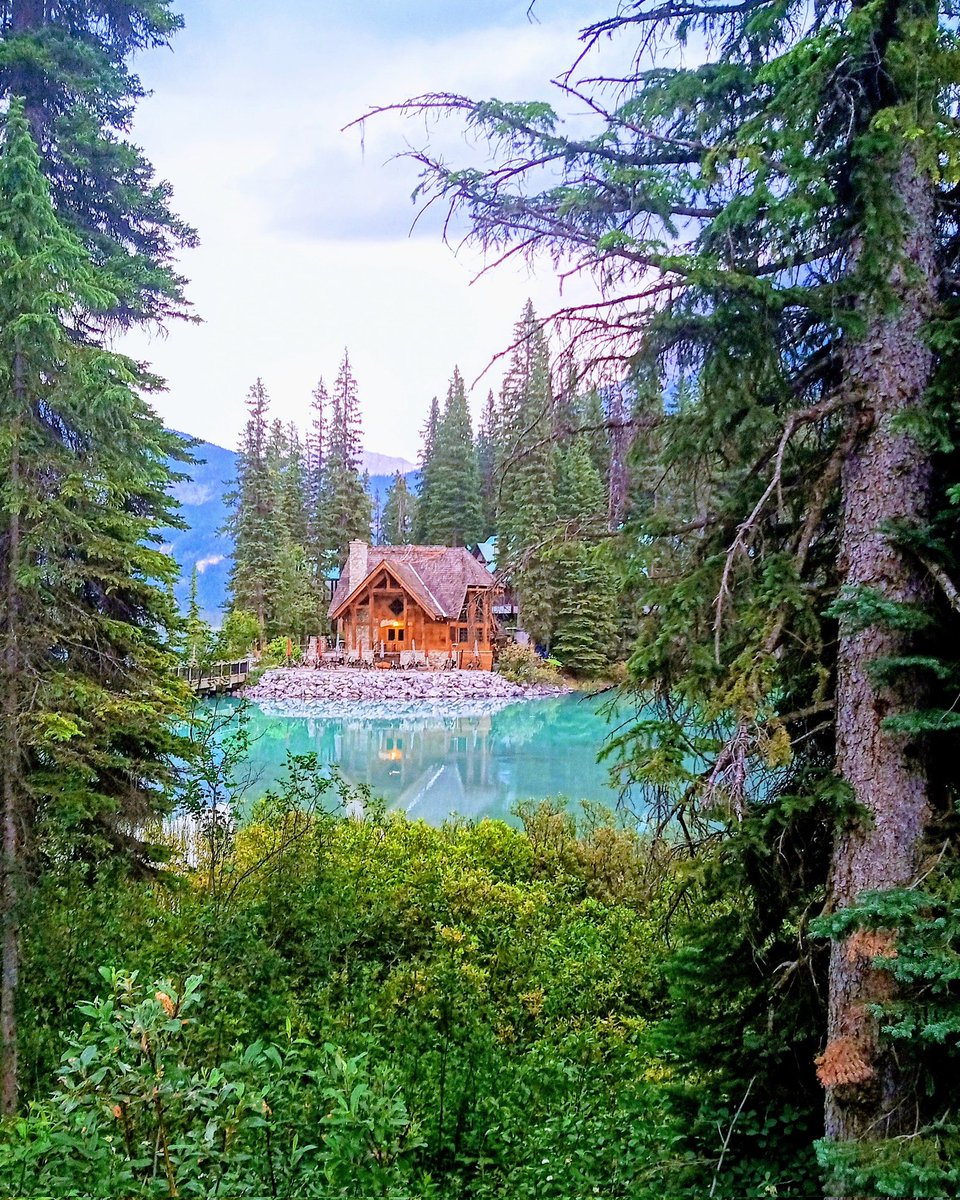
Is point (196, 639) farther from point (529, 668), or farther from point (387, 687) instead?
point (529, 668)

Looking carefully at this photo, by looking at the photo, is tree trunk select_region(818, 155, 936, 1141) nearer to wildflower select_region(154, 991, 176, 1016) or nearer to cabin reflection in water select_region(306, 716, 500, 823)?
wildflower select_region(154, 991, 176, 1016)

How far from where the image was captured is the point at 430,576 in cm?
2650

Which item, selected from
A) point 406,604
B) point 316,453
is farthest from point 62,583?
point 316,453

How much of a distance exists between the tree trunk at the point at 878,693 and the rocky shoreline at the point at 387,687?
19039mm

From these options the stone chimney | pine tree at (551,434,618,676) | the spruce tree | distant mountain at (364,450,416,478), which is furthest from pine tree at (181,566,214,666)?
distant mountain at (364,450,416,478)

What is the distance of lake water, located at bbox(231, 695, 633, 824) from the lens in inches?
475

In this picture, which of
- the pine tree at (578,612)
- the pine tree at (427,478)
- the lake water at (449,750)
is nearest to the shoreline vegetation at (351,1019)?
the lake water at (449,750)

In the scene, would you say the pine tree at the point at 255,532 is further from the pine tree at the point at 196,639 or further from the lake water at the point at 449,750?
the pine tree at the point at 196,639

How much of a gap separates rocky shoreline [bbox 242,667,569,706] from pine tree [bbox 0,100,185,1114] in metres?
15.0

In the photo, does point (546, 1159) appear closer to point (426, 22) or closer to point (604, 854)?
point (604, 854)

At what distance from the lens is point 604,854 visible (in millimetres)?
7449

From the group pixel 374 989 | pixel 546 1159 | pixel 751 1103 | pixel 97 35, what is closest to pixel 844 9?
pixel 751 1103

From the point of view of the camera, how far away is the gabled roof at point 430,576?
25.6 meters

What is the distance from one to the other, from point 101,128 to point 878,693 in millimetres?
7976
